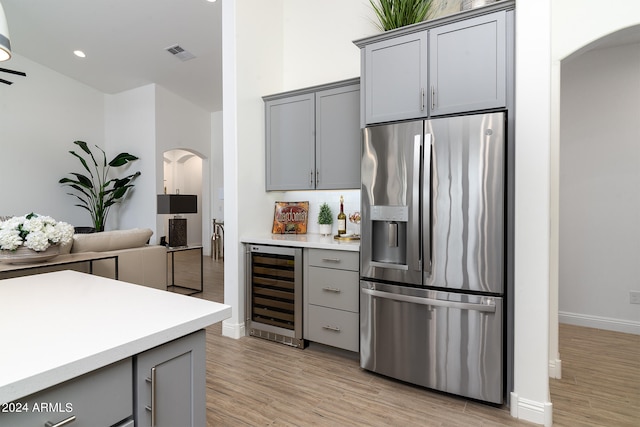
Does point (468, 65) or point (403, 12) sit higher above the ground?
point (403, 12)

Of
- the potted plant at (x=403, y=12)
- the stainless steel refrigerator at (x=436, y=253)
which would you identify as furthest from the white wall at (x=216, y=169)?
the stainless steel refrigerator at (x=436, y=253)

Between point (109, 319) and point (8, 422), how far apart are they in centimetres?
33

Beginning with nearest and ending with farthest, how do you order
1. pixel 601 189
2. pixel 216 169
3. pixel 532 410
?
1. pixel 532 410
2. pixel 601 189
3. pixel 216 169

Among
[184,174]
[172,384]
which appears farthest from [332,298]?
[184,174]

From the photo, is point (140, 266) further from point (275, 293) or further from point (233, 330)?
point (275, 293)

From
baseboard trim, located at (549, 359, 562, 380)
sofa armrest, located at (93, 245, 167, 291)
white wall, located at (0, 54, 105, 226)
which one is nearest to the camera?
baseboard trim, located at (549, 359, 562, 380)

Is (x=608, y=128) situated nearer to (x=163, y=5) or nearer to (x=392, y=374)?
(x=392, y=374)

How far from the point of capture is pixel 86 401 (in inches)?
30.9

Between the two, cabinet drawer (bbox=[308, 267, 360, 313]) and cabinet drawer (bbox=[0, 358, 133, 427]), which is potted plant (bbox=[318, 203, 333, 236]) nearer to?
cabinet drawer (bbox=[308, 267, 360, 313])

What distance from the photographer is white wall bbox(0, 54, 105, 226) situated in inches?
248

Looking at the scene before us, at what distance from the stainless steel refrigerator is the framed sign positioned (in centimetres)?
121

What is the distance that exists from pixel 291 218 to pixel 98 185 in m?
5.96

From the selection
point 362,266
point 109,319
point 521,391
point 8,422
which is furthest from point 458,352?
point 8,422

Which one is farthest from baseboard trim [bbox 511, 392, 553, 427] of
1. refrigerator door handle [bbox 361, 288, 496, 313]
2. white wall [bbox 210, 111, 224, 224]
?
white wall [bbox 210, 111, 224, 224]
